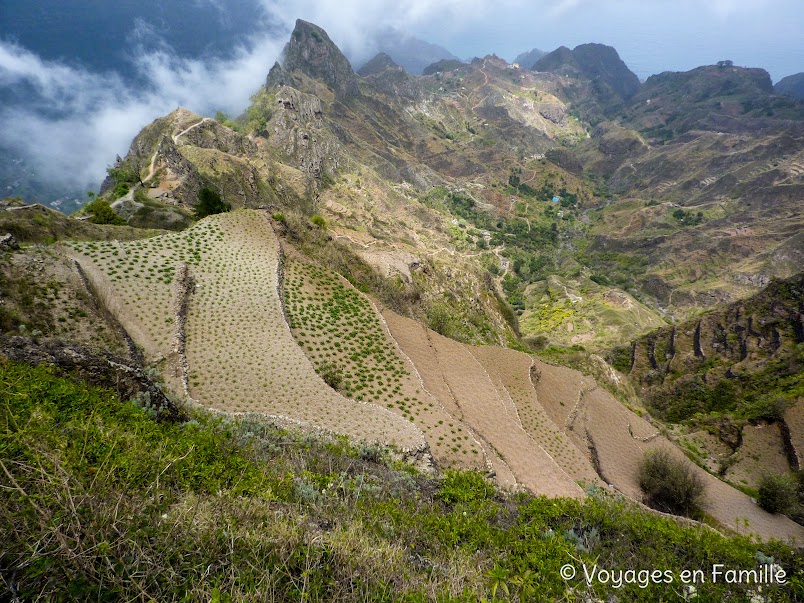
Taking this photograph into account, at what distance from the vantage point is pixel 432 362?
839 inches

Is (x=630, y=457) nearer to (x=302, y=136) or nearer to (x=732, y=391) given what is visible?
(x=732, y=391)

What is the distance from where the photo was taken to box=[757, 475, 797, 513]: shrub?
73.2 feet

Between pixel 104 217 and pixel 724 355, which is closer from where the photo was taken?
pixel 104 217

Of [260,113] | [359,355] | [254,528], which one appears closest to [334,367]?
[359,355]

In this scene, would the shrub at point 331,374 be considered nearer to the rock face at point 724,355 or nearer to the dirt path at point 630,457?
the dirt path at point 630,457

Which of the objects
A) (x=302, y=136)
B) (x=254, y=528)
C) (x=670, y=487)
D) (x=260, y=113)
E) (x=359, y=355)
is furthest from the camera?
(x=260, y=113)

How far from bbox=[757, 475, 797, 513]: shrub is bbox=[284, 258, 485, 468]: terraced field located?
21.4m

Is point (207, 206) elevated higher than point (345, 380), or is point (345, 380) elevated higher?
point (207, 206)

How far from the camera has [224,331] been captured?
16.3 meters

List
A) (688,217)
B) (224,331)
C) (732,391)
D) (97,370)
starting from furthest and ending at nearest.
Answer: (688,217)
(732,391)
(224,331)
(97,370)

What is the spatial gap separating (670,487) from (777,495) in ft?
28.6

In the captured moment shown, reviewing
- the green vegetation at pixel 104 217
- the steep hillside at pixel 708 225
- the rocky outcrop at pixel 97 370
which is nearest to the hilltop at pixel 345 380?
the rocky outcrop at pixel 97 370

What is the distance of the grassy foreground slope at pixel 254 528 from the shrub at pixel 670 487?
11.4 m

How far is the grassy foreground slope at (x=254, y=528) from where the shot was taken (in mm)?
3641
